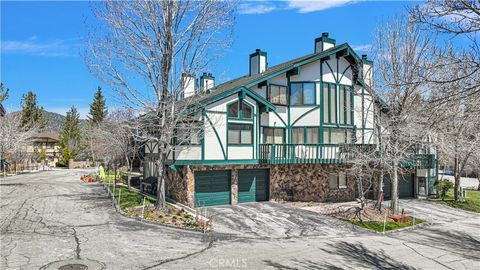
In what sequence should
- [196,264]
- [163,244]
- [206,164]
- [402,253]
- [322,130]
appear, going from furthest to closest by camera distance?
[322,130] < [206,164] < [402,253] < [163,244] < [196,264]

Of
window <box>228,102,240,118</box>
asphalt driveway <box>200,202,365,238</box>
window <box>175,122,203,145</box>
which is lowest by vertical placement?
asphalt driveway <box>200,202,365,238</box>

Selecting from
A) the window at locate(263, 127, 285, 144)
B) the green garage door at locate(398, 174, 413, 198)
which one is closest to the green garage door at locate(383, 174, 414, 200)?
the green garage door at locate(398, 174, 413, 198)

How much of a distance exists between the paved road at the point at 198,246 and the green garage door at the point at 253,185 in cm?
606

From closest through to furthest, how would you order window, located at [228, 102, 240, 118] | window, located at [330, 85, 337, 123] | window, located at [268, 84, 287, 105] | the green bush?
window, located at [228, 102, 240, 118] < window, located at [268, 84, 287, 105] < window, located at [330, 85, 337, 123] < the green bush

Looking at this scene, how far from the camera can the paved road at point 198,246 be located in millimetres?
10734

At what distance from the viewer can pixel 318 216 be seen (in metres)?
18.9

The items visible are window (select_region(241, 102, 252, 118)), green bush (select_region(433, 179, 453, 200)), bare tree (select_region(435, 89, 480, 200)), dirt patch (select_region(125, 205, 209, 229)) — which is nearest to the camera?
bare tree (select_region(435, 89, 480, 200))

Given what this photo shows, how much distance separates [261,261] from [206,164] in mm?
9257

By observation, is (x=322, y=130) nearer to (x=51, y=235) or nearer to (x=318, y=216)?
(x=318, y=216)

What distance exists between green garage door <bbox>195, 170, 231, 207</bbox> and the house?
6 cm

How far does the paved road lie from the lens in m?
10.7

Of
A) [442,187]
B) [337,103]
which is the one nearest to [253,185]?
[337,103]

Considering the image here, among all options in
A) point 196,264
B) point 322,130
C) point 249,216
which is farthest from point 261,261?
point 322,130

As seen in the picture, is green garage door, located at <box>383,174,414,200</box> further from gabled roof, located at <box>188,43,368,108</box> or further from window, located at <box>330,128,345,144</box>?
gabled roof, located at <box>188,43,368,108</box>
